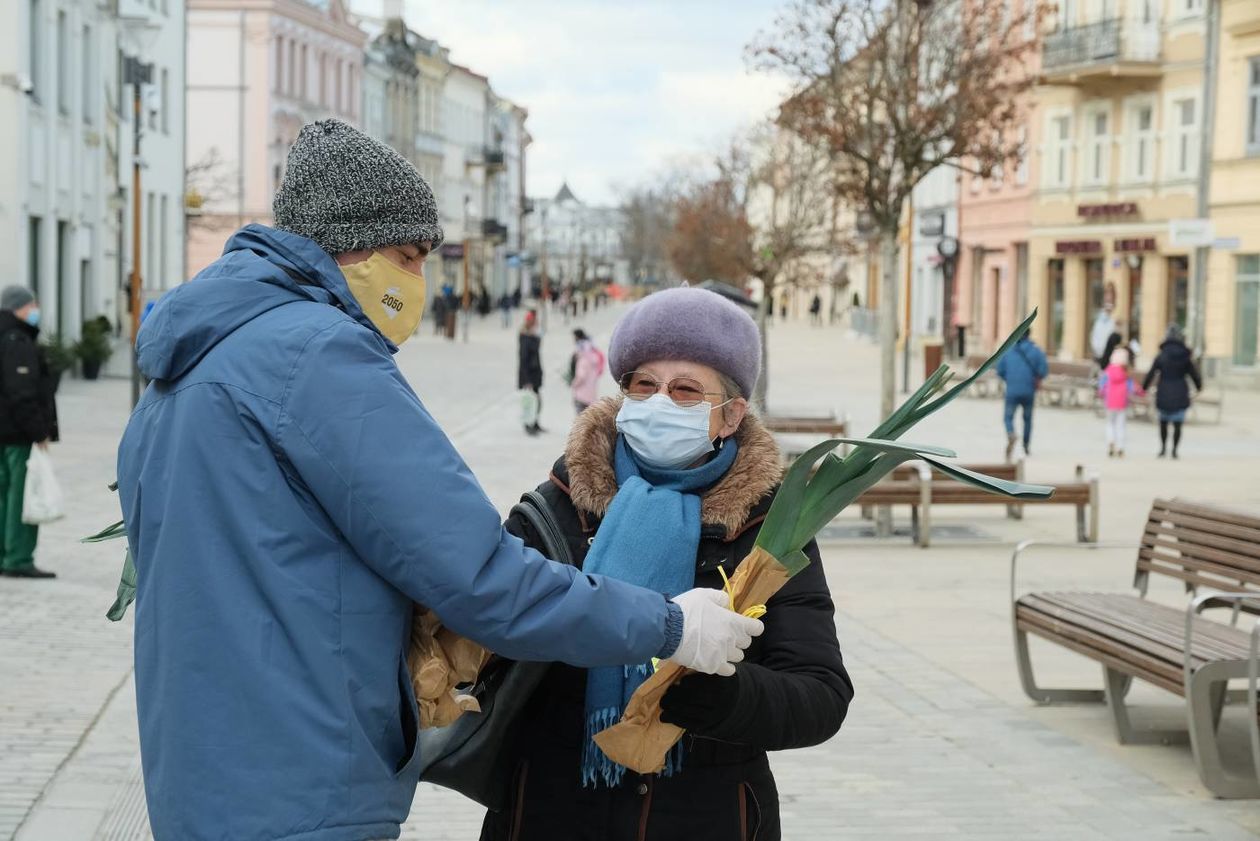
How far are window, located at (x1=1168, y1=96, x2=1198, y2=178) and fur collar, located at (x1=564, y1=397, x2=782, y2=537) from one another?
4025 cm

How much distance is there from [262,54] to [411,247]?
7075cm

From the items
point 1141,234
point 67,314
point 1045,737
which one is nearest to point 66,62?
point 67,314

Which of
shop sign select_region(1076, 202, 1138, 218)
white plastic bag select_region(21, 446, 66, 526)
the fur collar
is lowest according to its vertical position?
white plastic bag select_region(21, 446, 66, 526)

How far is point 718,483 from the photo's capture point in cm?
322

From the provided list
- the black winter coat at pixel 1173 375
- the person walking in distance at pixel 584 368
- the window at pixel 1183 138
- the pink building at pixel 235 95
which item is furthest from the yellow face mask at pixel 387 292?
the pink building at pixel 235 95

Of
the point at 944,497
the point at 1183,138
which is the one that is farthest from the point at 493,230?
the point at 944,497

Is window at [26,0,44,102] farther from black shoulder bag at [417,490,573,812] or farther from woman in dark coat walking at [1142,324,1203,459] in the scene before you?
black shoulder bag at [417,490,573,812]

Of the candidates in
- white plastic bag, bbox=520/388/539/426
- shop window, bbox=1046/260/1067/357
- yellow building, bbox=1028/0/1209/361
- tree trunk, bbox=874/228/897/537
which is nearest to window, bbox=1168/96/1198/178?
yellow building, bbox=1028/0/1209/361

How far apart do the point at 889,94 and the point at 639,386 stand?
17939 mm

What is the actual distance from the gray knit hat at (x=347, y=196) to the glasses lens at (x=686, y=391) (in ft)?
2.21

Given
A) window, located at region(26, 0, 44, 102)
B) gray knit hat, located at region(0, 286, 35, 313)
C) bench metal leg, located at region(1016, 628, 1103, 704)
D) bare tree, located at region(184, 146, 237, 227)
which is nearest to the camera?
bench metal leg, located at region(1016, 628, 1103, 704)

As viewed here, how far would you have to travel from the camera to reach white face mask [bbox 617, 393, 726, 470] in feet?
10.6

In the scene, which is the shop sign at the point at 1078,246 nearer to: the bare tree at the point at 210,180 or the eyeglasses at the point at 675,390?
the bare tree at the point at 210,180

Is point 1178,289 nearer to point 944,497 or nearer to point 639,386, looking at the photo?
point 944,497
